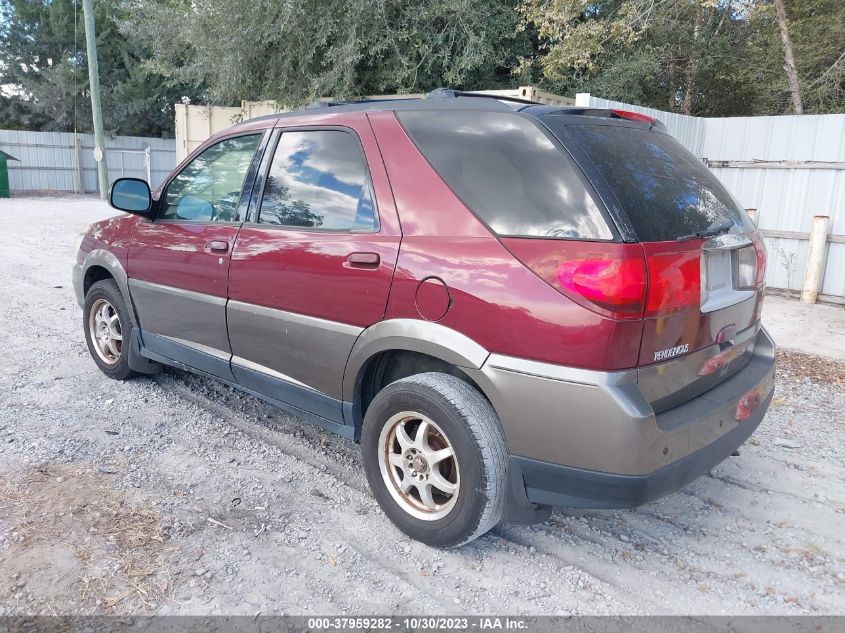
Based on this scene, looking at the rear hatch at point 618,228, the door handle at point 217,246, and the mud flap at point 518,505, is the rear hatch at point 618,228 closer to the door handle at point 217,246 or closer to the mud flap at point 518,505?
the mud flap at point 518,505

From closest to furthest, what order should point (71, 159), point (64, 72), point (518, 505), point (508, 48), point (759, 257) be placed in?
point (518, 505) < point (759, 257) < point (508, 48) < point (64, 72) < point (71, 159)

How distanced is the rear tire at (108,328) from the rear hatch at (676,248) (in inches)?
133

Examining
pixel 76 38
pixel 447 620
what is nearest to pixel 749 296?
pixel 447 620

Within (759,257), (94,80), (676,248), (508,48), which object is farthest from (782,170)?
(94,80)

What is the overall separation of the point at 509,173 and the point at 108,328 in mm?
3535

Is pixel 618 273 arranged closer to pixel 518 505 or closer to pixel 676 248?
pixel 676 248

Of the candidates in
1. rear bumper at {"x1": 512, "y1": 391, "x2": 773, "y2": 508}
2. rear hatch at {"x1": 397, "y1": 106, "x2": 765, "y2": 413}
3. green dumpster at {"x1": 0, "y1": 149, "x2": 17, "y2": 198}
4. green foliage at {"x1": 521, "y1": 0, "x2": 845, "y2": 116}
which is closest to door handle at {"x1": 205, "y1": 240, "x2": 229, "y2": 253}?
rear hatch at {"x1": 397, "y1": 106, "x2": 765, "y2": 413}

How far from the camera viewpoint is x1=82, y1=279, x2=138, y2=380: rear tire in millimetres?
4727

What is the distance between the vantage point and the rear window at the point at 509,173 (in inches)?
99.9

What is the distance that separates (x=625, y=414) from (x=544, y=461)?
0.38 m

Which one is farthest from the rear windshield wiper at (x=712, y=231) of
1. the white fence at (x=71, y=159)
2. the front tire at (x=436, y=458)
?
the white fence at (x=71, y=159)

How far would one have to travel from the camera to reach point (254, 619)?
8.24 feet

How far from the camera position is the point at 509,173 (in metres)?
2.73

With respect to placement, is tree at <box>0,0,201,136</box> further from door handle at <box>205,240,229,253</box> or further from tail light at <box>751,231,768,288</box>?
tail light at <box>751,231,768,288</box>
